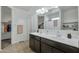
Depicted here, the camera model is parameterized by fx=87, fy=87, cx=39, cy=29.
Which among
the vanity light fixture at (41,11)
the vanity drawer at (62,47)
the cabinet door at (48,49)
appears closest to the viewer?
the vanity drawer at (62,47)

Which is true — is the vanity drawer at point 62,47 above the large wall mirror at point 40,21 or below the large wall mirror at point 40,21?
below

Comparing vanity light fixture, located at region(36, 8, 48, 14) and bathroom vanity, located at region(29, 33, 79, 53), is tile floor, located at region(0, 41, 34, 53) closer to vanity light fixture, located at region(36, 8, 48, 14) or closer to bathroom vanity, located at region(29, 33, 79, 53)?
bathroom vanity, located at region(29, 33, 79, 53)

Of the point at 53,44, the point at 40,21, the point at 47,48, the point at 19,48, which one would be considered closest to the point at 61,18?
the point at 40,21

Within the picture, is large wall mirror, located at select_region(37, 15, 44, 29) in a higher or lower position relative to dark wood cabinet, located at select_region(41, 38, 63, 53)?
higher

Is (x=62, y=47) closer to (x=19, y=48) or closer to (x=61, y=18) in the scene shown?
(x=61, y=18)

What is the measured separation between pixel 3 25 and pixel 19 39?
46 cm

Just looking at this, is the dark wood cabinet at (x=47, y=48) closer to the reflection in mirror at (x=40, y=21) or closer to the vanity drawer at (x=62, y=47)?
the vanity drawer at (x=62, y=47)

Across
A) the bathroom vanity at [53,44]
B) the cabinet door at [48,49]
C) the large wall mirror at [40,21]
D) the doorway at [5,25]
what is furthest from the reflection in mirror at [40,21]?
the doorway at [5,25]

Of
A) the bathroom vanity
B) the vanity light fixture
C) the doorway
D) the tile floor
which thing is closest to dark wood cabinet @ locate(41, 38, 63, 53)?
the bathroom vanity

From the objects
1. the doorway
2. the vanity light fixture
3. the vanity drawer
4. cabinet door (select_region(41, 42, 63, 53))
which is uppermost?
the vanity light fixture

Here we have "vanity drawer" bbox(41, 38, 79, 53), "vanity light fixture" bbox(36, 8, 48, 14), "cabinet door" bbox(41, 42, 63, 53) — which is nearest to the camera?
"vanity drawer" bbox(41, 38, 79, 53)

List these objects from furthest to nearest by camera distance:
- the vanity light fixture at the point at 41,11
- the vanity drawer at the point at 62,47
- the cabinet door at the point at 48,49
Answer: the vanity light fixture at the point at 41,11 → the cabinet door at the point at 48,49 → the vanity drawer at the point at 62,47

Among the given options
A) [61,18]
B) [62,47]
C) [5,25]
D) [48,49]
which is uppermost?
[61,18]
